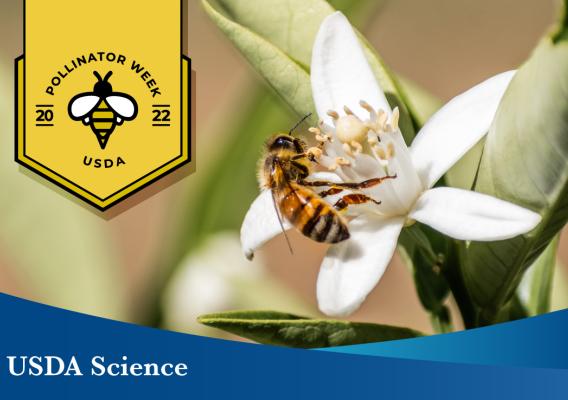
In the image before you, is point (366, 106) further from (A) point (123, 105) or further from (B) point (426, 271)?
(A) point (123, 105)

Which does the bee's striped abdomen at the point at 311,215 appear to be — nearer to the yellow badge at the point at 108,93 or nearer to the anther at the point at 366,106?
the anther at the point at 366,106

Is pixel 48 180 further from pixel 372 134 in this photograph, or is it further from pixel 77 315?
pixel 372 134

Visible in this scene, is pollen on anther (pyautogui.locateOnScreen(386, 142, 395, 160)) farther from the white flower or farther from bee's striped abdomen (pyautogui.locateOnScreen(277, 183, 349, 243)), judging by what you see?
bee's striped abdomen (pyautogui.locateOnScreen(277, 183, 349, 243))

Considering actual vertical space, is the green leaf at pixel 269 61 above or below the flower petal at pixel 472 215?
above

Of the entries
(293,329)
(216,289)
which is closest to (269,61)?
(293,329)

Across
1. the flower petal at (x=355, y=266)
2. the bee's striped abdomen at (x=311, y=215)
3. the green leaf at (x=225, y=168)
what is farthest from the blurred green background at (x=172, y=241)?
the flower petal at (x=355, y=266)
